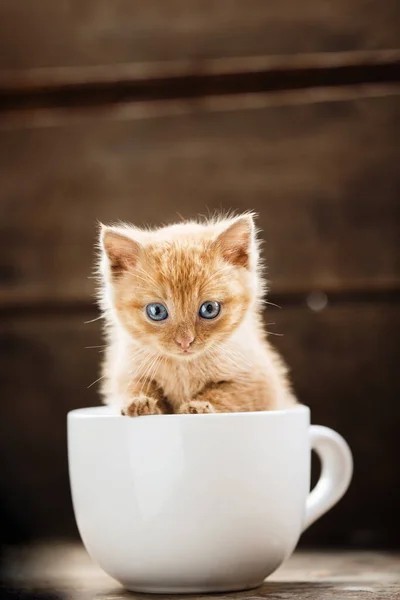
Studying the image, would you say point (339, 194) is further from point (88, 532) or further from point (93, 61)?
point (88, 532)

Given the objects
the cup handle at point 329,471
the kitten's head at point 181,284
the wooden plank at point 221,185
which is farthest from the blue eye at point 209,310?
the wooden plank at point 221,185

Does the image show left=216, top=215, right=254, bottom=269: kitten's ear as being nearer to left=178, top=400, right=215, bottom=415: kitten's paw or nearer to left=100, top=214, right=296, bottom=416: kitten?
left=100, top=214, right=296, bottom=416: kitten

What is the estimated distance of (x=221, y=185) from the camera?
0.99 m

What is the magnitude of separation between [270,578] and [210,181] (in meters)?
0.48

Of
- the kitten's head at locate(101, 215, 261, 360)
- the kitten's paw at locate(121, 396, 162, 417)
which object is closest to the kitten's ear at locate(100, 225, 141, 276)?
the kitten's head at locate(101, 215, 261, 360)

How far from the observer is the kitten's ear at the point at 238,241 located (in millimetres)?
641

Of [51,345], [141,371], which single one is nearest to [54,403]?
[51,345]

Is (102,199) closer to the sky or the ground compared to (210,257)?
closer to the sky

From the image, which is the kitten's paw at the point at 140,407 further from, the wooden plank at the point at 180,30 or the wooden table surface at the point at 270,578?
the wooden plank at the point at 180,30

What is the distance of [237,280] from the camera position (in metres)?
0.65

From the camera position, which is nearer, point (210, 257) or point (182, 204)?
point (210, 257)

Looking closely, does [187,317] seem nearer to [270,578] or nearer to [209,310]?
[209,310]

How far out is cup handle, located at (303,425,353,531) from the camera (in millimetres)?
676

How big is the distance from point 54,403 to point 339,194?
42cm
